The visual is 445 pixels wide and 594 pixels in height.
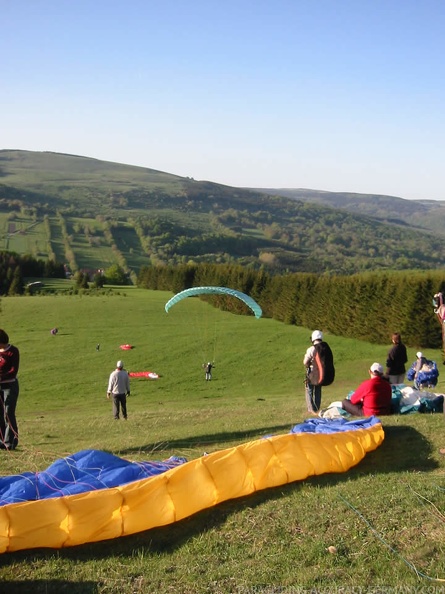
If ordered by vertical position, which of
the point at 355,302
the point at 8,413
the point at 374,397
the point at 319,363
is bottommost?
the point at 355,302

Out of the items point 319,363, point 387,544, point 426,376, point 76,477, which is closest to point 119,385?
point 319,363

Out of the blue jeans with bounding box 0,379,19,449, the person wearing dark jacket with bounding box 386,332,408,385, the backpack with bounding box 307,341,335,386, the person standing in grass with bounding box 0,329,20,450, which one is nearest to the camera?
the person standing in grass with bounding box 0,329,20,450

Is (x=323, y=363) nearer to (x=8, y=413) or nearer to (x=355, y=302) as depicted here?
(x=8, y=413)

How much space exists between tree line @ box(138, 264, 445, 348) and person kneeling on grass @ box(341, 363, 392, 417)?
94.7ft

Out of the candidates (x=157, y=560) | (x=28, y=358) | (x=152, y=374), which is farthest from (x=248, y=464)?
(x=28, y=358)

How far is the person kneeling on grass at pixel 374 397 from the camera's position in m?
12.6

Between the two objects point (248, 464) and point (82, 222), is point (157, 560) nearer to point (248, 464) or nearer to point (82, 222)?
point (248, 464)

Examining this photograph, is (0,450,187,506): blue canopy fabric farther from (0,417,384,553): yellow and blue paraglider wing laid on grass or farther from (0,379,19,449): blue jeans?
(0,379,19,449): blue jeans

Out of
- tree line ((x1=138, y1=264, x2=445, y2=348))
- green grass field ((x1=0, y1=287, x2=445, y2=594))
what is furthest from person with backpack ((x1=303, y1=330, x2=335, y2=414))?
tree line ((x1=138, y1=264, x2=445, y2=348))

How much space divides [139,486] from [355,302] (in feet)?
133

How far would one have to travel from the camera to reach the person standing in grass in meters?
11.6

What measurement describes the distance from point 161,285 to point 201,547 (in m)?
77.8

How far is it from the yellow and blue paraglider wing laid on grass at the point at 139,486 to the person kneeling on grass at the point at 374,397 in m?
2.94

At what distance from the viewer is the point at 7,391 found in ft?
38.4
